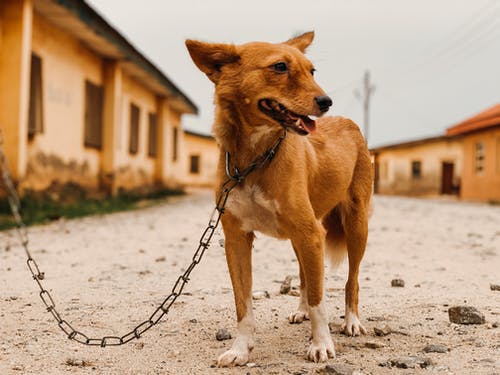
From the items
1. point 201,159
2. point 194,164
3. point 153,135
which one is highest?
point 153,135

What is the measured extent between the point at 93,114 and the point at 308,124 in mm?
12157

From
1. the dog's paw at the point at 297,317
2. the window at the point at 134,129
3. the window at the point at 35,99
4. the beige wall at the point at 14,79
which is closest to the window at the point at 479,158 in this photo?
the window at the point at 134,129

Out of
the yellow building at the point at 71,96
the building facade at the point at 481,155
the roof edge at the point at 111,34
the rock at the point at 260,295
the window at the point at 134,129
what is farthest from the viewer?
the building facade at the point at 481,155

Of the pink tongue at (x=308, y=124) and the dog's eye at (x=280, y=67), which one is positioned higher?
the dog's eye at (x=280, y=67)

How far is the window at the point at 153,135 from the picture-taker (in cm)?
2002

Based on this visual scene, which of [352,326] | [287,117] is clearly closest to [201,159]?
[352,326]

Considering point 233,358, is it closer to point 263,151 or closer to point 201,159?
point 263,151

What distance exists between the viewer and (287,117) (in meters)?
2.74

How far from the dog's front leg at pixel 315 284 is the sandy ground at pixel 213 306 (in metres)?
0.10

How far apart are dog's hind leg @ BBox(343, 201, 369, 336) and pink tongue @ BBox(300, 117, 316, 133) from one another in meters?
1.03

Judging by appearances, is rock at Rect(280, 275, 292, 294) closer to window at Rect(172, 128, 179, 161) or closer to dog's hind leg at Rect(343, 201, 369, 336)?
dog's hind leg at Rect(343, 201, 369, 336)

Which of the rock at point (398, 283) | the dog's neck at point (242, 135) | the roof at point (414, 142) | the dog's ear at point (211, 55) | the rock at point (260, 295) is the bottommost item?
the rock at point (260, 295)

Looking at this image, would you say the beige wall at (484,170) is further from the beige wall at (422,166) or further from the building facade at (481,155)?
the beige wall at (422,166)

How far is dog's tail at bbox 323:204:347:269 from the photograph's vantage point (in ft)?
12.5
